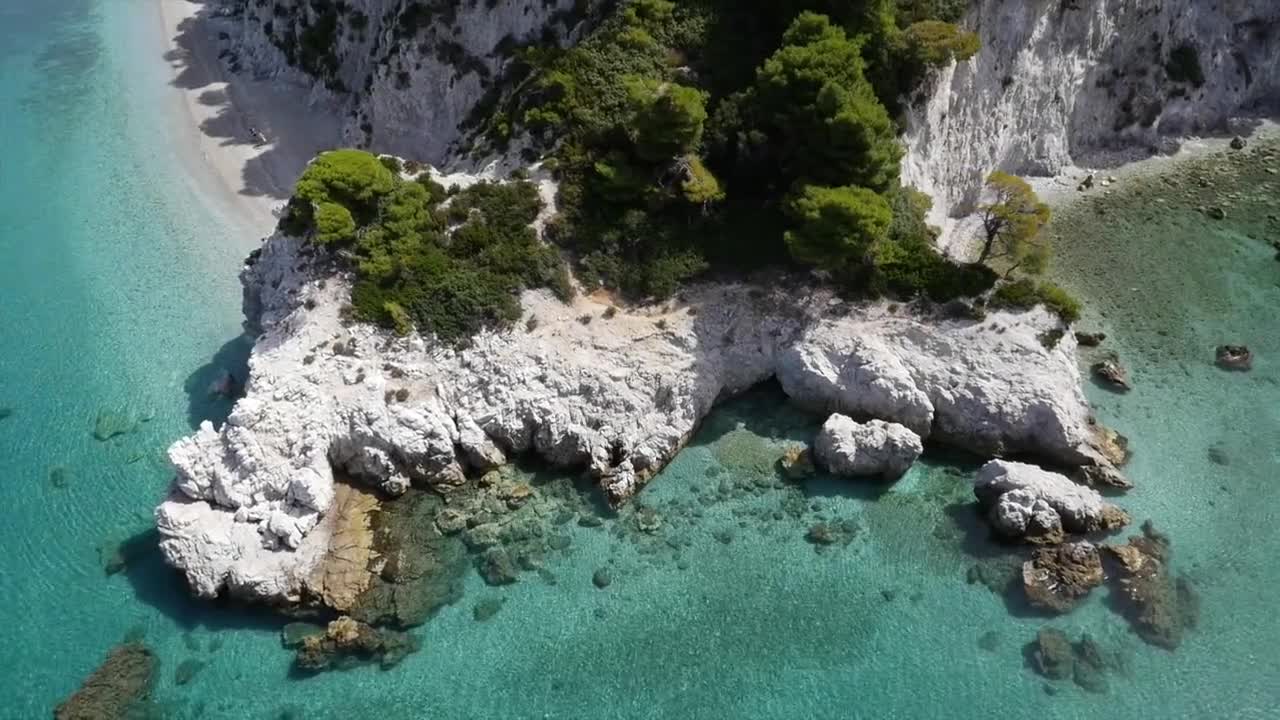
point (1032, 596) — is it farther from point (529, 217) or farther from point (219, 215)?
point (219, 215)

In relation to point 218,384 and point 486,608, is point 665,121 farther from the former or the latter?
point 218,384

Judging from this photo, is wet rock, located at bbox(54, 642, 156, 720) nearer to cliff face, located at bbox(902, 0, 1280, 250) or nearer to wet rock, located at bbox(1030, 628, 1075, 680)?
wet rock, located at bbox(1030, 628, 1075, 680)

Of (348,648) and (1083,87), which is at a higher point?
(1083,87)

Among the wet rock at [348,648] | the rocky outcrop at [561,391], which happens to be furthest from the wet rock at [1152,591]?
the wet rock at [348,648]

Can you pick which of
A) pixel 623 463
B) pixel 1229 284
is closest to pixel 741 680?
pixel 623 463

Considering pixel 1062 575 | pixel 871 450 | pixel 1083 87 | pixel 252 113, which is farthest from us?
pixel 252 113

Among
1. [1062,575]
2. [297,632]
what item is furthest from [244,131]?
[1062,575]

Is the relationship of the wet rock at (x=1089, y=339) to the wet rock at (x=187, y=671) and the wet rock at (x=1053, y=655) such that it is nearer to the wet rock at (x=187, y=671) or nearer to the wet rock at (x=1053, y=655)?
the wet rock at (x=1053, y=655)
